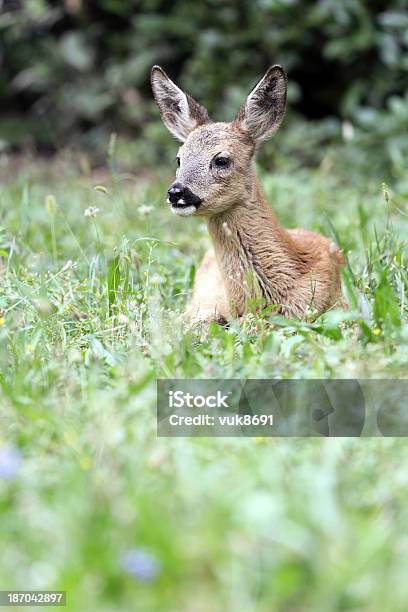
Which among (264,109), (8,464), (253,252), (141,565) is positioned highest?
(264,109)

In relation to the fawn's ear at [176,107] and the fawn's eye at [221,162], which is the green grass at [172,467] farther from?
the fawn's ear at [176,107]

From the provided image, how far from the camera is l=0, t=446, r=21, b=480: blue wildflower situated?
2.75 metres

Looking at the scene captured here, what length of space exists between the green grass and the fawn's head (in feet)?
1.35

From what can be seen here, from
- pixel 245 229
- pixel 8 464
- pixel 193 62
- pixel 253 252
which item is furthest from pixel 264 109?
pixel 193 62

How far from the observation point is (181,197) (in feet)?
15.6

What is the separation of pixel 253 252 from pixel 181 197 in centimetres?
50

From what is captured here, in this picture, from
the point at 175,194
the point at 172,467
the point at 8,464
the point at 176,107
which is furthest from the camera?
the point at 176,107

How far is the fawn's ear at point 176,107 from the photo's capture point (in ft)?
17.8

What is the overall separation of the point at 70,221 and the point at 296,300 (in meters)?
2.45

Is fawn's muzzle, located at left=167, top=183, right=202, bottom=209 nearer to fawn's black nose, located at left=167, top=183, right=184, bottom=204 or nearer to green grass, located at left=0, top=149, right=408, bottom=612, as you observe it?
fawn's black nose, located at left=167, top=183, right=184, bottom=204

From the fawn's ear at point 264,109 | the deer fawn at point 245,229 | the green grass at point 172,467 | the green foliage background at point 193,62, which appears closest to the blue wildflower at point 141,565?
the green grass at point 172,467

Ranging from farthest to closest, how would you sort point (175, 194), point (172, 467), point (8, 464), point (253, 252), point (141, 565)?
point (253, 252), point (175, 194), point (172, 467), point (8, 464), point (141, 565)

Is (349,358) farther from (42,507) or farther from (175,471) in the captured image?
(42,507)

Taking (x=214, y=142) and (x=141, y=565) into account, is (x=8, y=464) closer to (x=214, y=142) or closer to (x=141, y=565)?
(x=141, y=565)
